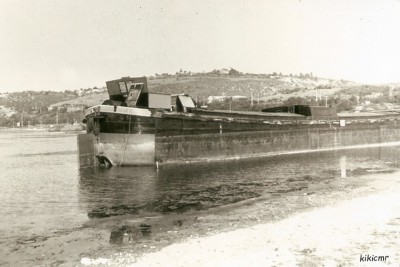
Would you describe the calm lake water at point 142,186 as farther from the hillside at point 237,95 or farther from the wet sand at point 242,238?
the hillside at point 237,95

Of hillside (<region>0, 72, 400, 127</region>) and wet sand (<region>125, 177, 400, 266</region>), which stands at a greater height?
hillside (<region>0, 72, 400, 127</region>)

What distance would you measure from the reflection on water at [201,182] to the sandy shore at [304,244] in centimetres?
346

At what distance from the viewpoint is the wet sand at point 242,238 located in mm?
6082

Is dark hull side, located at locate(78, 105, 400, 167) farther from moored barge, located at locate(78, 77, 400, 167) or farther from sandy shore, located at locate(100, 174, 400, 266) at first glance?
sandy shore, located at locate(100, 174, 400, 266)

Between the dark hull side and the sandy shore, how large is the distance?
1185 centimetres

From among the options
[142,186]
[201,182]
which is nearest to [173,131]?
[201,182]

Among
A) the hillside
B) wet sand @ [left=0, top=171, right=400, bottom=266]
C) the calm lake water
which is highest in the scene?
the hillside

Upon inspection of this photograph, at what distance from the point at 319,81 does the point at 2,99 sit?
132 metres

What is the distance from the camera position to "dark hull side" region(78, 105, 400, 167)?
19.7 metres

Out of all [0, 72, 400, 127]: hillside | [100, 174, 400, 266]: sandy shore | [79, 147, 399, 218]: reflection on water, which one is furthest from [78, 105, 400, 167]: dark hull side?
[0, 72, 400, 127]: hillside

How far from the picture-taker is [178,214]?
10.3 m

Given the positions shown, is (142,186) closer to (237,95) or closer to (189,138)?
(189,138)

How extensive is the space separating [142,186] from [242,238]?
8.19 m

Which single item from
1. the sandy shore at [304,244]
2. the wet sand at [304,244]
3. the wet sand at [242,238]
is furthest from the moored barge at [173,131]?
the wet sand at [304,244]
